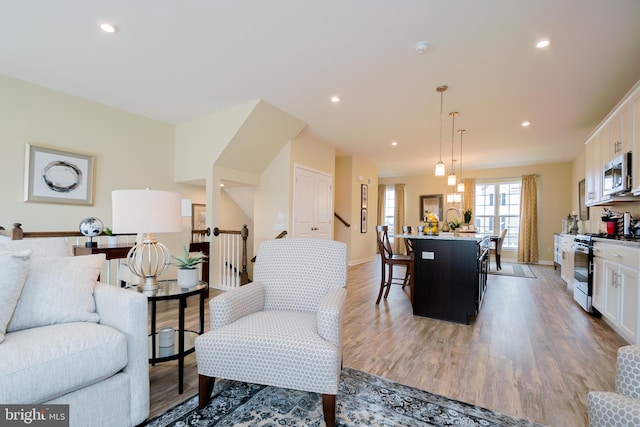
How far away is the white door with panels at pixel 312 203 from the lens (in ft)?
17.1

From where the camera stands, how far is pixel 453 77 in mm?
3139

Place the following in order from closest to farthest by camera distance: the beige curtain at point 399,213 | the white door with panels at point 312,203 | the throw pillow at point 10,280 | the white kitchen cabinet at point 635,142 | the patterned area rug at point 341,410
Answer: the throw pillow at point 10,280, the patterned area rug at point 341,410, the white kitchen cabinet at point 635,142, the white door with panels at point 312,203, the beige curtain at point 399,213

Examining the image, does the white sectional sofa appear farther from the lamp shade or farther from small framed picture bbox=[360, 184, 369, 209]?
small framed picture bbox=[360, 184, 369, 209]

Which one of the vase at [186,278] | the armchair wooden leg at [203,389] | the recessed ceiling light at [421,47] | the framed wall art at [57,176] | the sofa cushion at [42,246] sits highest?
the recessed ceiling light at [421,47]

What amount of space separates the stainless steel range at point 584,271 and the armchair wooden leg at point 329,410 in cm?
366

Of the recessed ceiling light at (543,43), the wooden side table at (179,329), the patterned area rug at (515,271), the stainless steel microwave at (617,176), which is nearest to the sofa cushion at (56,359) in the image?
the wooden side table at (179,329)

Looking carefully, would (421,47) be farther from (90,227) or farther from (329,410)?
(90,227)

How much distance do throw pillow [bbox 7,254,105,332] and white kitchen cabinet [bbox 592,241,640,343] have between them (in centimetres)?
391

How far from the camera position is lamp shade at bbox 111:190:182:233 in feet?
5.82

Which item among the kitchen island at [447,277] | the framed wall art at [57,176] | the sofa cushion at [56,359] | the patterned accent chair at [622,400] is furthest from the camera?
the framed wall art at [57,176]

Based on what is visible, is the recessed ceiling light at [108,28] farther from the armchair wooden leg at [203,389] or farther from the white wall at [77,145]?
the armchair wooden leg at [203,389]

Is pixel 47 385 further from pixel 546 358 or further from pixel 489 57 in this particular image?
pixel 489 57

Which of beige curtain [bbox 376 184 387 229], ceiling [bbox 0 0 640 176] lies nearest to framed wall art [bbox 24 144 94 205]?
ceiling [bbox 0 0 640 176]

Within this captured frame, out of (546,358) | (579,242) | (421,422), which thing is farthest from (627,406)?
(579,242)
